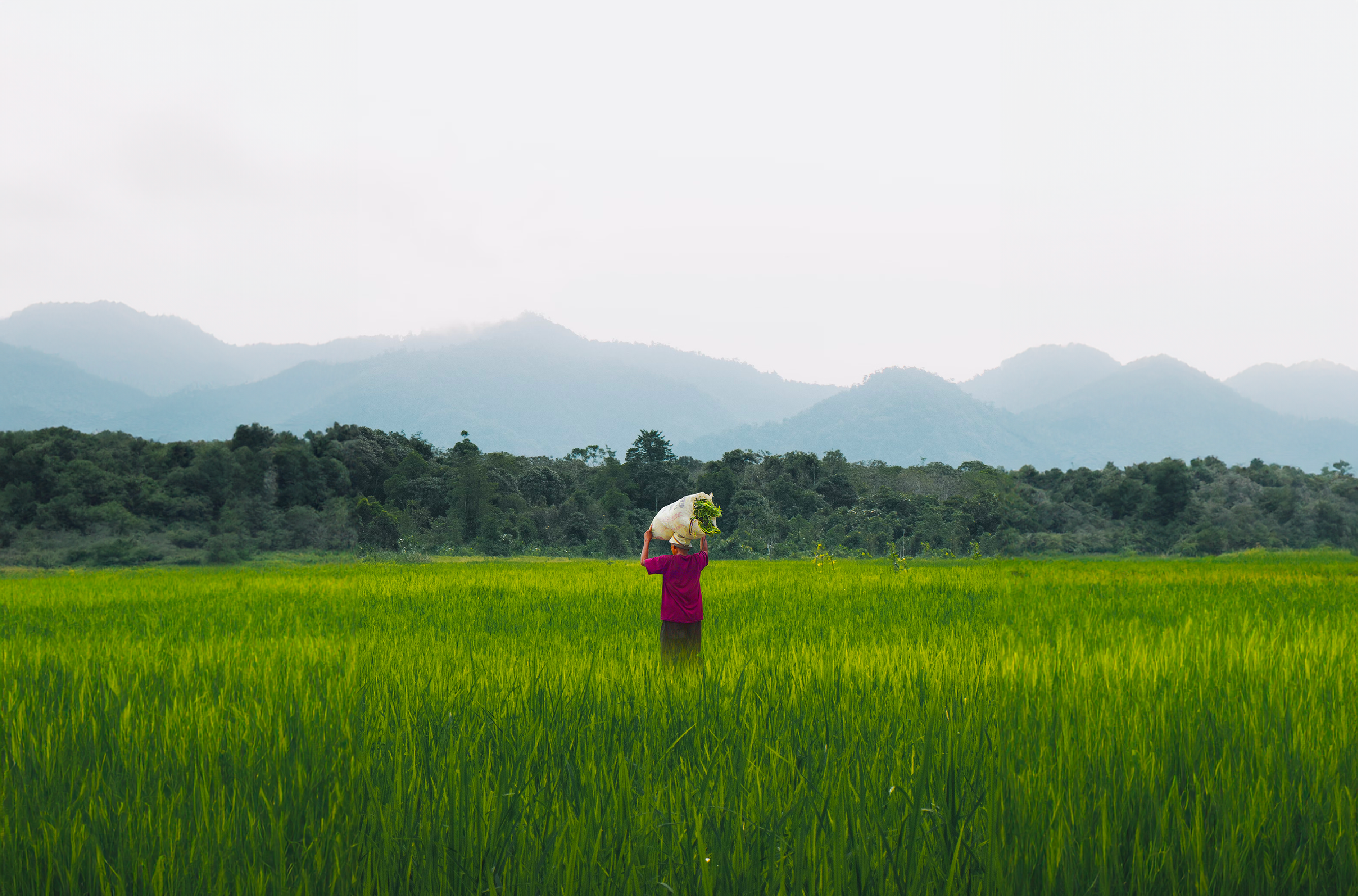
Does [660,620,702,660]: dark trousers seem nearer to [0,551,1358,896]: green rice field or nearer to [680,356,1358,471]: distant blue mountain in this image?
[0,551,1358,896]: green rice field

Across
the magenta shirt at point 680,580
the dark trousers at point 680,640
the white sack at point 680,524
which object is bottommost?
the dark trousers at point 680,640

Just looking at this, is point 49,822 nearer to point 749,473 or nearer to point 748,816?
point 748,816

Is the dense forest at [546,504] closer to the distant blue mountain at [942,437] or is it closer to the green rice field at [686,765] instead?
the green rice field at [686,765]

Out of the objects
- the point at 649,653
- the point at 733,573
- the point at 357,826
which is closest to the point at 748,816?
the point at 357,826

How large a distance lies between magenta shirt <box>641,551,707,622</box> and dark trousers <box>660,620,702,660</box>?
0.16 ft

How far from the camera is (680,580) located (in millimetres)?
5188

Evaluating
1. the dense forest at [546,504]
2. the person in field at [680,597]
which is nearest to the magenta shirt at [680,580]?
the person in field at [680,597]

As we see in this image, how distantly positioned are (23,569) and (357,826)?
2965 centimetres

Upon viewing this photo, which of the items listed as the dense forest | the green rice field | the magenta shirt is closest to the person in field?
the magenta shirt

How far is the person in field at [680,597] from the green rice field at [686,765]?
0.82ft

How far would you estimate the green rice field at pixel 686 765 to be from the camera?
6.91ft

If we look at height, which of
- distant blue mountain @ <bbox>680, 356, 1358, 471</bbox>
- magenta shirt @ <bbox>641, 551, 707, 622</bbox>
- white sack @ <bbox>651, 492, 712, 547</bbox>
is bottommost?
magenta shirt @ <bbox>641, 551, 707, 622</bbox>

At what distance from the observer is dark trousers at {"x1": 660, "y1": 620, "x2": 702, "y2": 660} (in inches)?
209

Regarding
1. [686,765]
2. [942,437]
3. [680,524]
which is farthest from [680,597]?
[942,437]
